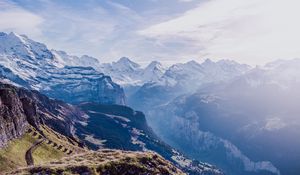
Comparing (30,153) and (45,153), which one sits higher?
(30,153)

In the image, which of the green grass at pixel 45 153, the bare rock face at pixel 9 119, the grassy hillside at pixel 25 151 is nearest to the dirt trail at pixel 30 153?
the grassy hillside at pixel 25 151

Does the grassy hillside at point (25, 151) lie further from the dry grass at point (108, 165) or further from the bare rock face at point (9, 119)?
the dry grass at point (108, 165)

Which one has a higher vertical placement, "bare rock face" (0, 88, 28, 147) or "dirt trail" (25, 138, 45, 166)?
"bare rock face" (0, 88, 28, 147)

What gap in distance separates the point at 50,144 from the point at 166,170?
111929 millimetres

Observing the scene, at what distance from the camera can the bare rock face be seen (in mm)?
162375

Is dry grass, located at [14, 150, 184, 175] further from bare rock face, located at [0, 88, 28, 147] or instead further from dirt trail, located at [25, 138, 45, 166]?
bare rock face, located at [0, 88, 28, 147]

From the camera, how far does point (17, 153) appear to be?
15550 cm

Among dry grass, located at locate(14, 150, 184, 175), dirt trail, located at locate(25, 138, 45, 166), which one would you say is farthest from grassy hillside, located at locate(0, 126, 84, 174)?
dry grass, located at locate(14, 150, 184, 175)

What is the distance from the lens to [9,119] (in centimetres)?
17588

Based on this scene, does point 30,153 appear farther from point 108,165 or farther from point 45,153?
point 108,165

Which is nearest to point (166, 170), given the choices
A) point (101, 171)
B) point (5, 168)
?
point (101, 171)

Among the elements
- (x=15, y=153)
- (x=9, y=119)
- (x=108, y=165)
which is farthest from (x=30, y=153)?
(x=108, y=165)

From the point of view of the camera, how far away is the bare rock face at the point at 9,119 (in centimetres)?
16238

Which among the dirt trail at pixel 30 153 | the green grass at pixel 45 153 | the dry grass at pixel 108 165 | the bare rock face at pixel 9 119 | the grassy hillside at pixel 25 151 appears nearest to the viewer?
the dry grass at pixel 108 165
